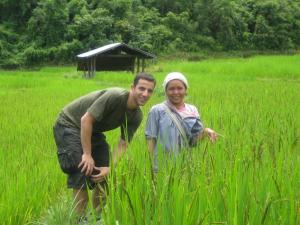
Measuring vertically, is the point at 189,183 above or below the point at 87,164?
above

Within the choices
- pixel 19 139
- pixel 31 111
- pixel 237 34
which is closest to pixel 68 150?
pixel 19 139

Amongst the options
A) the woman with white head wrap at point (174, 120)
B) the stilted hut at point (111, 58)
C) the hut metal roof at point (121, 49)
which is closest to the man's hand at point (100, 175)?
the woman with white head wrap at point (174, 120)

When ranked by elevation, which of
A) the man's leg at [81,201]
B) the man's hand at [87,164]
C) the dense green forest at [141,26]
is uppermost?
the dense green forest at [141,26]

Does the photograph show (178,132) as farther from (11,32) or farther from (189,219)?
(11,32)

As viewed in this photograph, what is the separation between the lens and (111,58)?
877 inches

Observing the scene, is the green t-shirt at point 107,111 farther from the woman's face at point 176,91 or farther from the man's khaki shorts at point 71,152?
the woman's face at point 176,91

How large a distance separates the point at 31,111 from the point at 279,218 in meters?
7.41

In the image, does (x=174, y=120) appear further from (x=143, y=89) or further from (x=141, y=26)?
(x=141, y=26)

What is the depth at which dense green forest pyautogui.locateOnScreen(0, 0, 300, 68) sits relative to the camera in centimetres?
2950

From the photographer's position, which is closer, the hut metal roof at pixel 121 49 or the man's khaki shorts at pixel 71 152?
the man's khaki shorts at pixel 71 152

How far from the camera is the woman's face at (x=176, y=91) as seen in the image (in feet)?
9.94

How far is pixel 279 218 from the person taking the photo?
5.52ft

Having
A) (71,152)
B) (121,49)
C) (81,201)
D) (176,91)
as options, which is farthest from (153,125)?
(121,49)

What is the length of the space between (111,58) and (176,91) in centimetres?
1943
